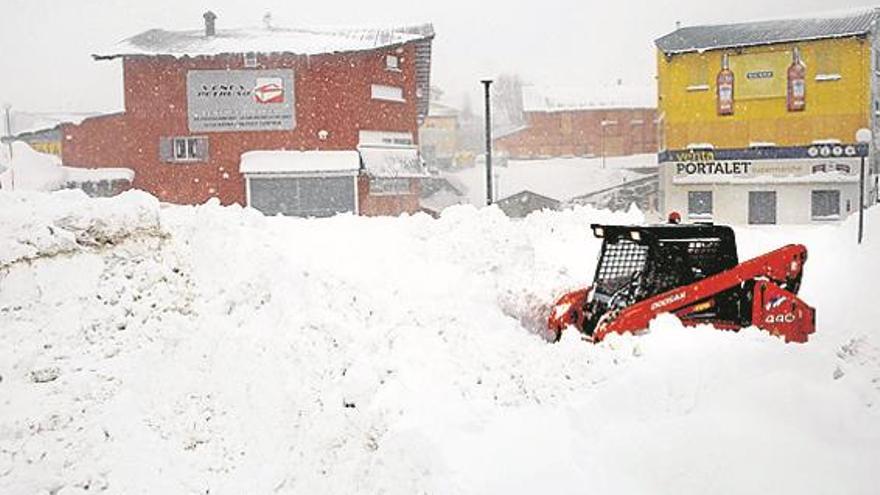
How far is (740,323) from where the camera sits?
28.7 feet

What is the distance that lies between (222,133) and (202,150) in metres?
1.14

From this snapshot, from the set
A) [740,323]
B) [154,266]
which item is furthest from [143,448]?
[740,323]

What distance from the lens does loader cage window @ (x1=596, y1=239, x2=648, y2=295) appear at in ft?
32.8

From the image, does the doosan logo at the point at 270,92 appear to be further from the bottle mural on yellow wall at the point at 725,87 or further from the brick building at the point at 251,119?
the bottle mural on yellow wall at the point at 725,87

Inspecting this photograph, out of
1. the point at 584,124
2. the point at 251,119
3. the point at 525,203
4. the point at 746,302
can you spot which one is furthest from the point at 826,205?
the point at 746,302

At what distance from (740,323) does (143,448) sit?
675 centimetres

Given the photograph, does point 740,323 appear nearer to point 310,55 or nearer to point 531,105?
point 310,55

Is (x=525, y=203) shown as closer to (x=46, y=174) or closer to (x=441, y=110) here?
(x=46, y=174)

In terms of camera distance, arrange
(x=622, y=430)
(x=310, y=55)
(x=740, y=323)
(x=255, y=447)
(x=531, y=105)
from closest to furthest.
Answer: (x=622, y=430) < (x=255, y=447) < (x=740, y=323) < (x=310, y=55) < (x=531, y=105)

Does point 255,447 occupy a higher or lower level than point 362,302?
lower

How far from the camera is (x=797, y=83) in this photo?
3014 centimetres

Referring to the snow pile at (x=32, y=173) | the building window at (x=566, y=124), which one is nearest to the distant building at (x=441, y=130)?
the building window at (x=566, y=124)

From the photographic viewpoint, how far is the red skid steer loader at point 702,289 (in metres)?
8.60

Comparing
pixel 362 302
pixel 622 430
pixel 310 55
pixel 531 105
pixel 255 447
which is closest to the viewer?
pixel 622 430
